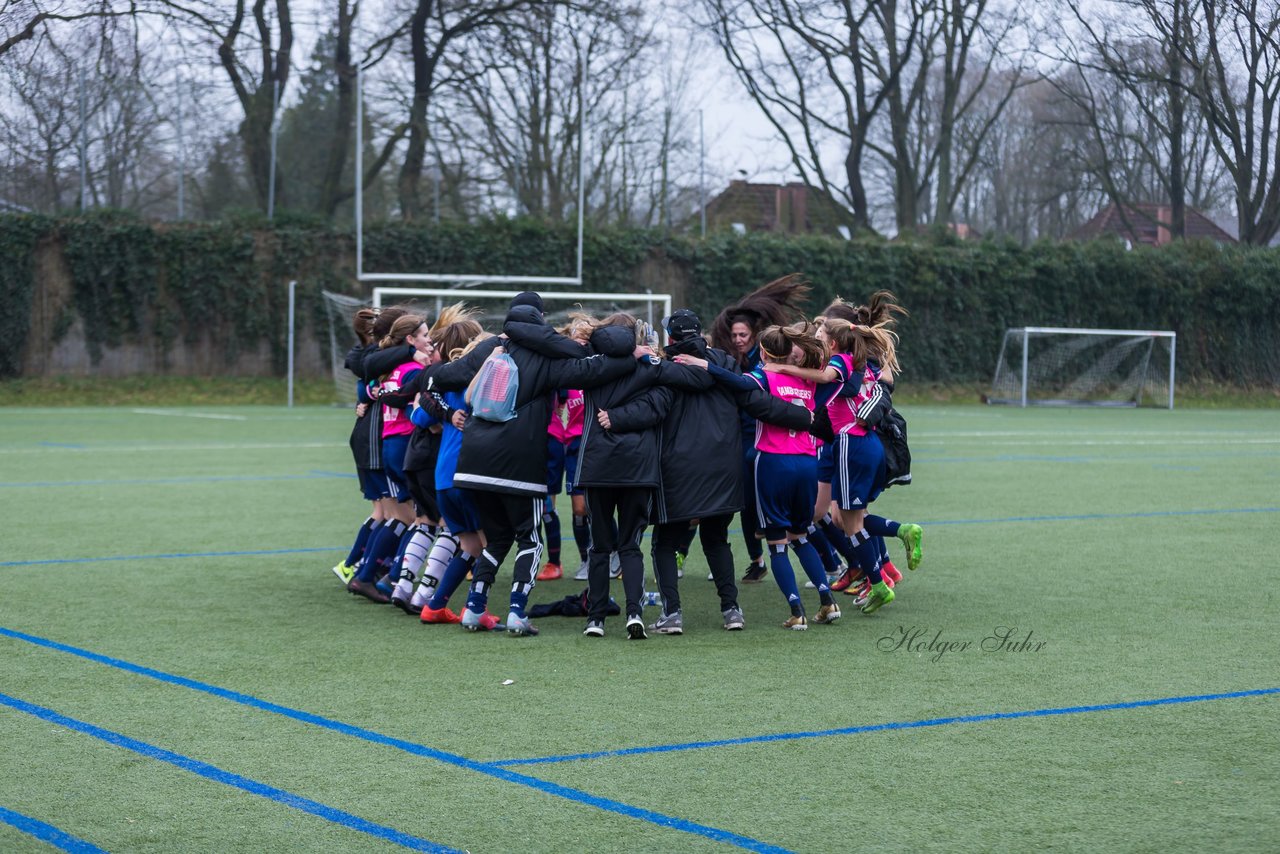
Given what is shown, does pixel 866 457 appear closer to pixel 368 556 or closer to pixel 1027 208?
pixel 368 556

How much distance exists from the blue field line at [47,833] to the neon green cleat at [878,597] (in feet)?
15.2

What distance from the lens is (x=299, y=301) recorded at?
108 feet

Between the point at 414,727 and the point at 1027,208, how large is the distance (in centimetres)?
5297

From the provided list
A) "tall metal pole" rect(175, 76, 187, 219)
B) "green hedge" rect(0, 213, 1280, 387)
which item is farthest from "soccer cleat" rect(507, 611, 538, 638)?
"tall metal pole" rect(175, 76, 187, 219)

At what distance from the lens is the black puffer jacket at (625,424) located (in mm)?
7000

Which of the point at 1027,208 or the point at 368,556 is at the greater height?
the point at 1027,208

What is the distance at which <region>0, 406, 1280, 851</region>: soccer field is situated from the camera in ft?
13.8

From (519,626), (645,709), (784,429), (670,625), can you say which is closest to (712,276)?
(784,429)

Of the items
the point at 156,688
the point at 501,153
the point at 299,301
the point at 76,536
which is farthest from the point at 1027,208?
the point at 156,688

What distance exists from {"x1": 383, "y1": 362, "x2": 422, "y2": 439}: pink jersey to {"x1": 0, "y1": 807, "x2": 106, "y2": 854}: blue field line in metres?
3.97

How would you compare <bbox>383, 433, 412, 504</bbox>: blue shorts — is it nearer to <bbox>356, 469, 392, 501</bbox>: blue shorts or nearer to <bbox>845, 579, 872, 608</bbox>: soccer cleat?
<bbox>356, 469, 392, 501</bbox>: blue shorts

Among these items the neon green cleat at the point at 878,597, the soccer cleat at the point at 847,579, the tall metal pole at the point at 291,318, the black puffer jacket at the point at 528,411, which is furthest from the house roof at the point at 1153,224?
the black puffer jacket at the point at 528,411

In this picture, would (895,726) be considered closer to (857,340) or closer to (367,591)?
(857,340)

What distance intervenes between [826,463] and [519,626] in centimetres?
212
